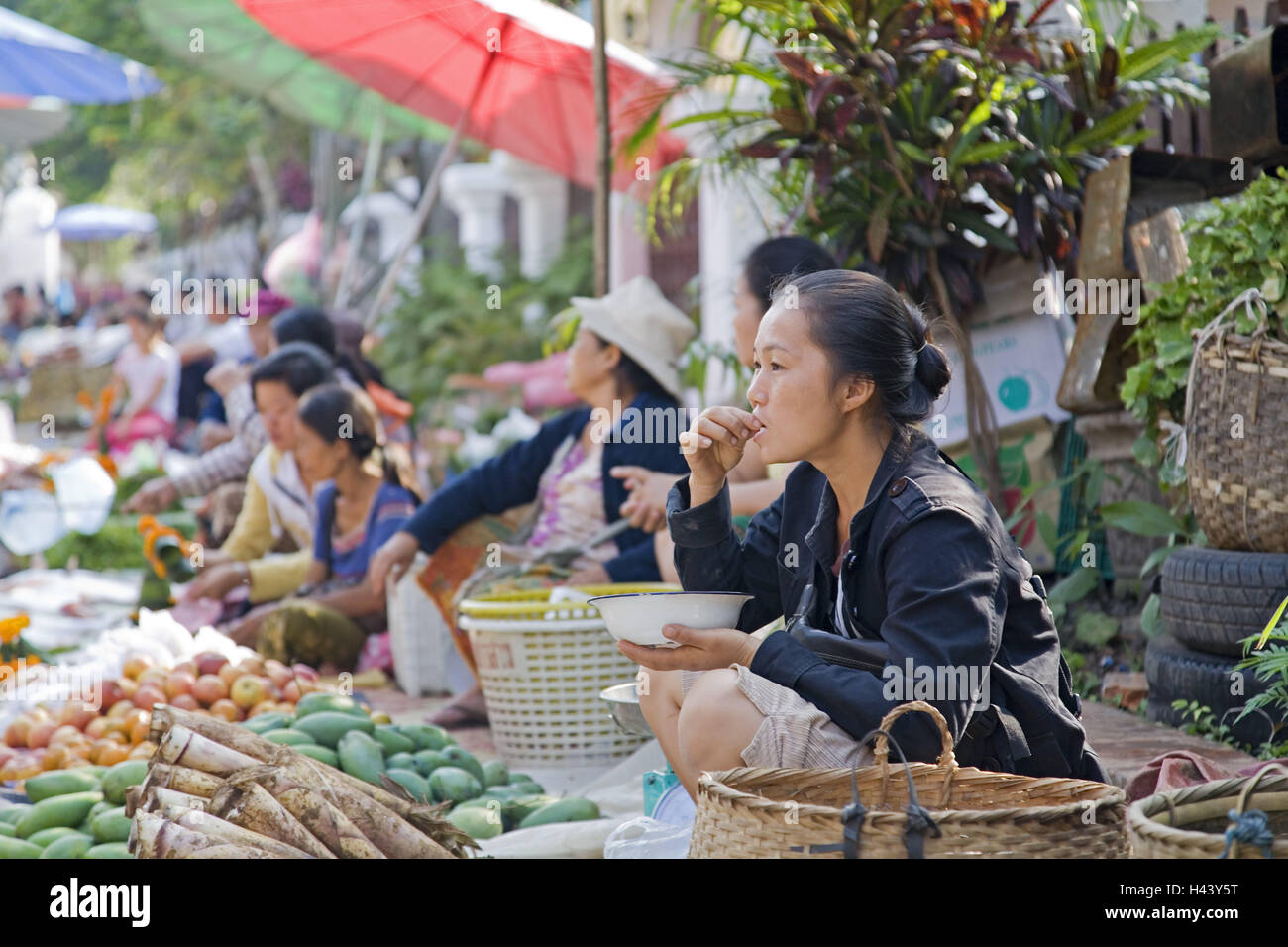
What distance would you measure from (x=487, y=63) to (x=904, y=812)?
5.59 meters

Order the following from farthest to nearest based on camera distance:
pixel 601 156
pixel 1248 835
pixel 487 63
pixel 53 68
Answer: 1. pixel 53 68
2. pixel 487 63
3. pixel 601 156
4. pixel 1248 835

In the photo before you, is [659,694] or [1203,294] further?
[1203,294]

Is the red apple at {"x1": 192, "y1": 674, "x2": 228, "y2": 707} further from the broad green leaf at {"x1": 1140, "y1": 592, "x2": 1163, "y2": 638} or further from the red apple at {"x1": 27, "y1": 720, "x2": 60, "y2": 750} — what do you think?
the broad green leaf at {"x1": 1140, "y1": 592, "x2": 1163, "y2": 638}

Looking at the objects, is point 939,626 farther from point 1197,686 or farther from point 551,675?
point 551,675

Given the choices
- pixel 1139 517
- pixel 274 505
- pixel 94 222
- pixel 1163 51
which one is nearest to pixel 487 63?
pixel 274 505

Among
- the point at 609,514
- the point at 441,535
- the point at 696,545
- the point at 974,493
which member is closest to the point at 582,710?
the point at 609,514

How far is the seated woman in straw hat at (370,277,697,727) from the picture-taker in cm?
478

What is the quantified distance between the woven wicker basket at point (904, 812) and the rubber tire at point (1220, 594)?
1.53 meters

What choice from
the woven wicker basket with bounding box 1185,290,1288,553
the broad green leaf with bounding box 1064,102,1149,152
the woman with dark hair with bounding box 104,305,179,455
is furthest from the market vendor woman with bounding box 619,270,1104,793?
the woman with dark hair with bounding box 104,305,179,455

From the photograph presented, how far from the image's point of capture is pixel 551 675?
419cm

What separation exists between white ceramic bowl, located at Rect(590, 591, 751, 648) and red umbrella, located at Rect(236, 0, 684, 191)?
3.46 m

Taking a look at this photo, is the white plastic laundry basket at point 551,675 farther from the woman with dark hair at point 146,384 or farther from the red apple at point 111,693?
the woman with dark hair at point 146,384

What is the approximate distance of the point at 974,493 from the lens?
8.06 feet
